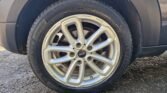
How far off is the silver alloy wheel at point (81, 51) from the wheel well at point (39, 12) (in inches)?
7.4

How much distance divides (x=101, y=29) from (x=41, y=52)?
56 cm

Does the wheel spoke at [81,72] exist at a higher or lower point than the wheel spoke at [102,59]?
lower

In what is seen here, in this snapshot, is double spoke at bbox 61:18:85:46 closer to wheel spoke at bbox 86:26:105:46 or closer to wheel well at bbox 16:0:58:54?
wheel spoke at bbox 86:26:105:46

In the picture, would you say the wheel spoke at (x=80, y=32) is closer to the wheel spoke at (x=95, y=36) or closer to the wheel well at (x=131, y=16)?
the wheel spoke at (x=95, y=36)

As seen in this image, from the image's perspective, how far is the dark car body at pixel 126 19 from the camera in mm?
2873

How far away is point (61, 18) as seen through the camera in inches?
112

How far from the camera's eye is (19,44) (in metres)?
3.01

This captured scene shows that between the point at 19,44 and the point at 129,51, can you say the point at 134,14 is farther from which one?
the point at 19,44

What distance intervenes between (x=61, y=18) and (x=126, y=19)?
1.93 ft

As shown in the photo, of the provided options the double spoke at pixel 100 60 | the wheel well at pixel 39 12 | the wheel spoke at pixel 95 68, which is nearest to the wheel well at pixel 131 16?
the wheel well at pixel 39 12

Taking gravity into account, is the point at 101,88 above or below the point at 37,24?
below

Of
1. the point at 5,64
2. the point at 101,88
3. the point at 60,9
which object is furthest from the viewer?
the point at 5,64

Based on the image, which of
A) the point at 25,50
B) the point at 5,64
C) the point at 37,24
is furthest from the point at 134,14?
the point at 5,64

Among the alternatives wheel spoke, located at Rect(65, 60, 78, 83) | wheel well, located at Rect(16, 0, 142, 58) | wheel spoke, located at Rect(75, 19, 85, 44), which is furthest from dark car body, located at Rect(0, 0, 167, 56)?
wheel spoke, located at Rect(65, 60, 78, 83)
